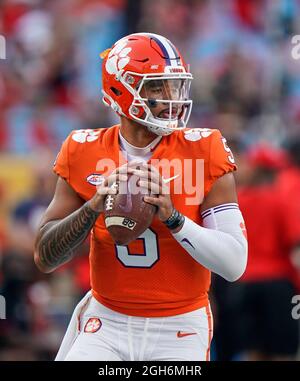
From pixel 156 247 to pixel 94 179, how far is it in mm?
426

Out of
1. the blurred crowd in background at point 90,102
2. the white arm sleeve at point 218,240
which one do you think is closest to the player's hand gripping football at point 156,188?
the white arm sleeve at point 218,240

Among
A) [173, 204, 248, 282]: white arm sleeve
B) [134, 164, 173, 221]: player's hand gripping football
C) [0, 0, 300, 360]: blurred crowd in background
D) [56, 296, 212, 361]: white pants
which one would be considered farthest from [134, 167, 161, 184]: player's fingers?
[0, 0, 300, 360]: blurred crowd in background

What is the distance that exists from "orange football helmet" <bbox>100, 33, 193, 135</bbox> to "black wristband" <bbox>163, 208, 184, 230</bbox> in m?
0.42

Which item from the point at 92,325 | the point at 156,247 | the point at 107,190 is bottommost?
the point at 92,325

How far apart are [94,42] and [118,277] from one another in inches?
304

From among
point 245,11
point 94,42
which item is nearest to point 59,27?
point 94,42

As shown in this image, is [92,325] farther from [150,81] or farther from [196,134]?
[150,81]

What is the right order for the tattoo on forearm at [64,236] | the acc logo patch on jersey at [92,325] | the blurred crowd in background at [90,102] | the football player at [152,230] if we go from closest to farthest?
the tattoo on forearm at [64,236]
the football player at [152,230]
the acc logo patch on jersey at [92,325]
the blurred crowd in background at [90,102]

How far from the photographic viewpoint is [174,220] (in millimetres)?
4129

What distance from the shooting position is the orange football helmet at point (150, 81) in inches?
171

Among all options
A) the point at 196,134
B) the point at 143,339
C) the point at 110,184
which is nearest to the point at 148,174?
the point at 110,184

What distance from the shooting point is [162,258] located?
172 inches

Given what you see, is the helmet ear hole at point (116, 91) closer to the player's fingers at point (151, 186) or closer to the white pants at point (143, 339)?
the player's fingers at point (151, 186)

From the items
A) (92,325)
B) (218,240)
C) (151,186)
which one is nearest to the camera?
(151,186)
